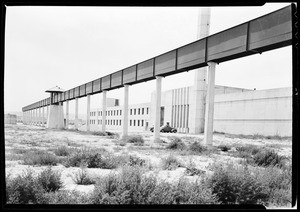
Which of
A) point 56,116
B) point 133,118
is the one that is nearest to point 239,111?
point 56,116

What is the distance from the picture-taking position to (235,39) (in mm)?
10852

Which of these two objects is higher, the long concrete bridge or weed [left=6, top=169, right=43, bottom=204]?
the long concrete bridge

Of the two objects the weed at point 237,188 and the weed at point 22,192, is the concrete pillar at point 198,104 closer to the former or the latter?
the weed at point 237,188

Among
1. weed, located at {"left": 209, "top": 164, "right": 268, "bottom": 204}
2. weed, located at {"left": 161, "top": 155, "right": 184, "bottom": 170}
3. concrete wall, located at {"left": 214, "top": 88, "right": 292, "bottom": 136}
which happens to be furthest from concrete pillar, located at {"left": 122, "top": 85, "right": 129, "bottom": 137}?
concrete wall, located at {"left": 214, "top": 88, "right": 292, "bottom": 136}

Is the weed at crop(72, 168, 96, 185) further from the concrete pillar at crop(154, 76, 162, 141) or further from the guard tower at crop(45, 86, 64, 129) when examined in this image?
the guard tower at crop(45, 86, 64, 129)

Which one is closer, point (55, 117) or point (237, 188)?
point (237, 188)

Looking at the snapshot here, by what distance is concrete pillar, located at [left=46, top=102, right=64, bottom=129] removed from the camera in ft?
117

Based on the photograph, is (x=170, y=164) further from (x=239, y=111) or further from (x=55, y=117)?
(x=55, y=117)

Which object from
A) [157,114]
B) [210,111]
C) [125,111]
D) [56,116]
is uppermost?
[210,111]

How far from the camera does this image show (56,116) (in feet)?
124

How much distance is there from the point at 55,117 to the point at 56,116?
0.79ft

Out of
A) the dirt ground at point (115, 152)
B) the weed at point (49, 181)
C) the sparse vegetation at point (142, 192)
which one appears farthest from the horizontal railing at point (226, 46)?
the weed at point (49, 181)
